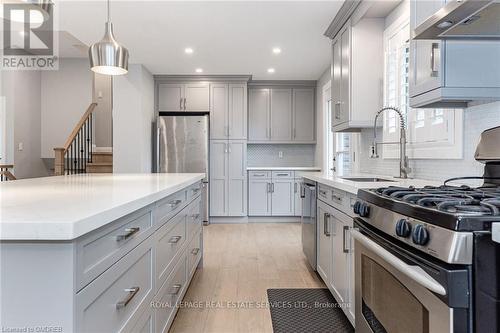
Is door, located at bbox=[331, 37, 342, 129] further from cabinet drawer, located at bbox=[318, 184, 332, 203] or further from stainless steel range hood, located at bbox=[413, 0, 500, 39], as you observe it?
stainless steel range hood, located at bbox=[413, 0, 500, 39]

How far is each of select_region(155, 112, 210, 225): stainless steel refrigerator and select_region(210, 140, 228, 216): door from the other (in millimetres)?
296

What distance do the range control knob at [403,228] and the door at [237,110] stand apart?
5.09 m

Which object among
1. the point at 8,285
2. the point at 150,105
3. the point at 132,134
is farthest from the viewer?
the point at 150,105

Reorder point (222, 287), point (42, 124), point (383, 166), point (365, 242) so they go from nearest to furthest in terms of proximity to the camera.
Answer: point (365, 242)
point (222, 287)
point (383, 166)
point (42, 124)

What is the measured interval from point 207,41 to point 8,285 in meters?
3.93

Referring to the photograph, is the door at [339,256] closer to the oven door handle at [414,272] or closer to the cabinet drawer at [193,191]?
the oven door handle at [414,272]

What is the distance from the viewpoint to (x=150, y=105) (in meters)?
5.99

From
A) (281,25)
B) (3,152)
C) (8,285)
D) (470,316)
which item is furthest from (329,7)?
(3,152)

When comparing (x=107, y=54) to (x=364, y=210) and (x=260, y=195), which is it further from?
(x=260, y=195)

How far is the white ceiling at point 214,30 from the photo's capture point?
11.2 feet

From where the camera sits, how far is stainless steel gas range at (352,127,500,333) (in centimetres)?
90

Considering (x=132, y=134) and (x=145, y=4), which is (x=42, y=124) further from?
(x=145, y=4)

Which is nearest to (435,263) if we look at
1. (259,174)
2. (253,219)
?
(259,174)

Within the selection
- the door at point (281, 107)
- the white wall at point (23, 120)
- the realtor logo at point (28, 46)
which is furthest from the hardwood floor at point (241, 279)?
the white wall at point (23, 120)
